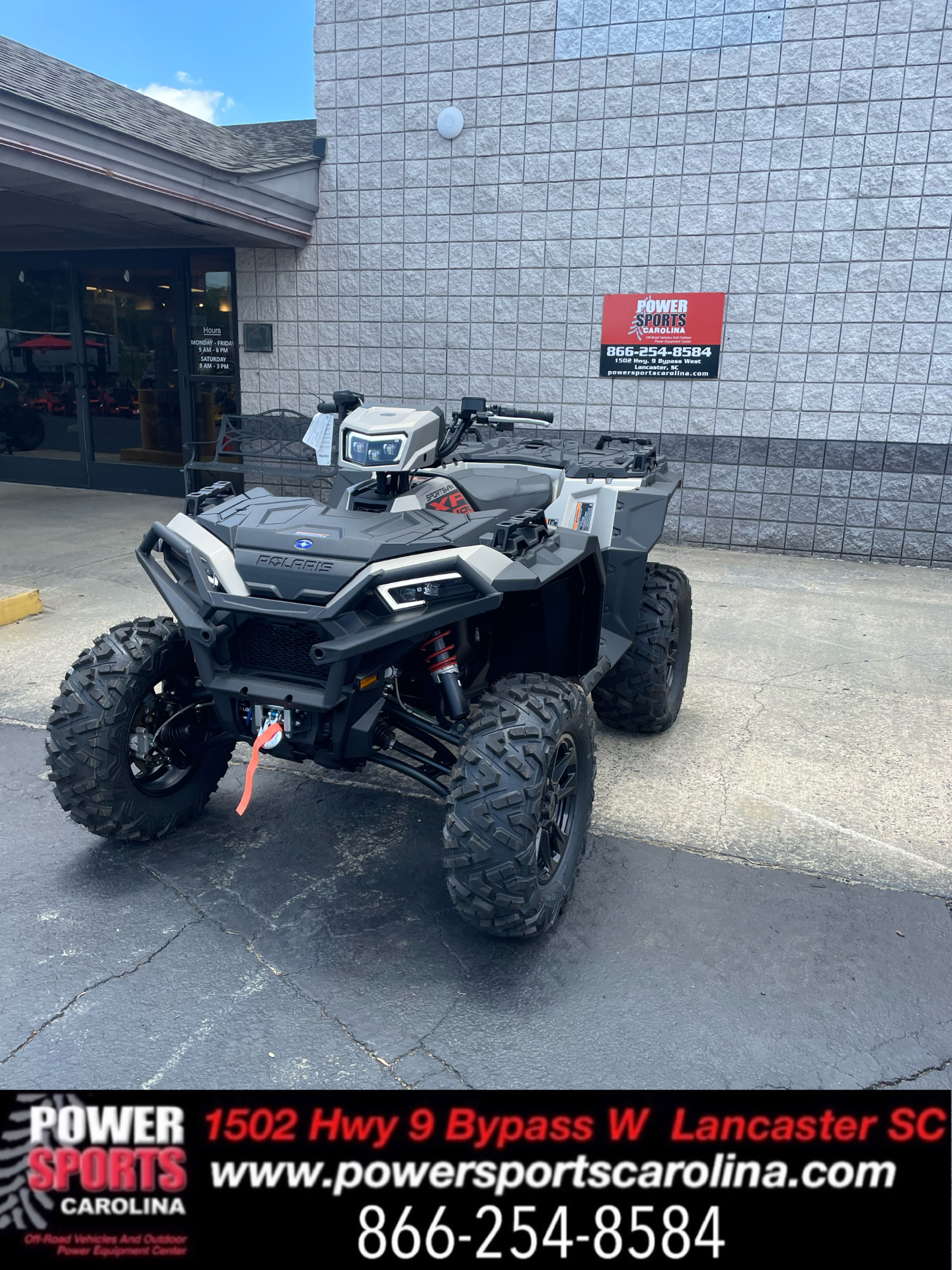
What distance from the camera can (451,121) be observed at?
884 centimetres

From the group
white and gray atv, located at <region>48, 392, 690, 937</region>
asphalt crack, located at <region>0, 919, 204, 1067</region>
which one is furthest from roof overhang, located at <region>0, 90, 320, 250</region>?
asphalt crack, located at <region>0, 919, 204, 1067</region>

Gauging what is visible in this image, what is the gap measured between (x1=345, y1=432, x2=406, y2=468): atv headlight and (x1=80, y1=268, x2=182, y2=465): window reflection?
8.97 meters

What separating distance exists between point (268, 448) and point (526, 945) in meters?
8.07

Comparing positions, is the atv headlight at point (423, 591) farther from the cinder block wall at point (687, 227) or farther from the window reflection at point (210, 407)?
the window reflection at point (210, 407)

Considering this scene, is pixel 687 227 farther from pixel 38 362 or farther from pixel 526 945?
pixel 38 362

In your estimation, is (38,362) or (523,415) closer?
(523,415)

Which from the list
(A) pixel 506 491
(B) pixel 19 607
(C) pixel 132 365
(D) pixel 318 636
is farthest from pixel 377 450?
(C) pixel 132 365

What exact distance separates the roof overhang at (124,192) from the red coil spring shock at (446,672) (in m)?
5.69

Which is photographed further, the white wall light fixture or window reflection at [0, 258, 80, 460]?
window reflection at [0, 258, 80, 460]

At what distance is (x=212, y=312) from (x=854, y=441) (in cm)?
711

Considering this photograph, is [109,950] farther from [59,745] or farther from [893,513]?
[893,513]

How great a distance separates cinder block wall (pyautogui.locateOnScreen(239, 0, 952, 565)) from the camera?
312 inches
